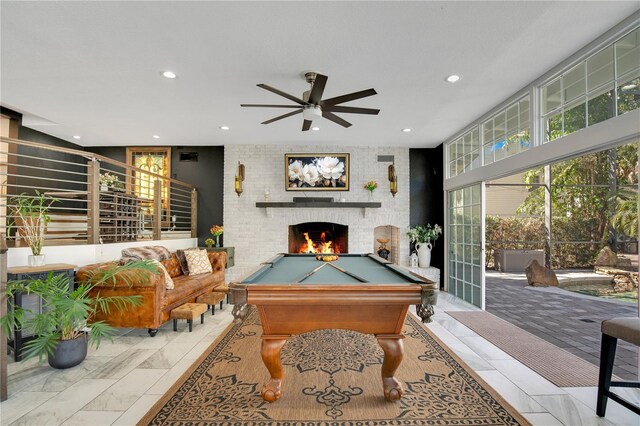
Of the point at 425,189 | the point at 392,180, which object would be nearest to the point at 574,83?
the point at 392,180

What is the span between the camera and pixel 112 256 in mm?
4203

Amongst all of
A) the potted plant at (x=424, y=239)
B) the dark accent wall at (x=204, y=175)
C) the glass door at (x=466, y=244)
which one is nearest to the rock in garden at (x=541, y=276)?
the glass door at (x=466, y=244)

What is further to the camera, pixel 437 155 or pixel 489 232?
pixel 489 232

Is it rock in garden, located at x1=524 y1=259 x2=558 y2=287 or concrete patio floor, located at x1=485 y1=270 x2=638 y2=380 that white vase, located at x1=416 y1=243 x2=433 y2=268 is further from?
rock in garden, located at x1=524 y1=259 x2=558 y2=287

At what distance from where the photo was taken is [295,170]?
21.1ft

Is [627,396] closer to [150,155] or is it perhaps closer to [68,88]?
[68,88]

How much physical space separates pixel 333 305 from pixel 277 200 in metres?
4.57

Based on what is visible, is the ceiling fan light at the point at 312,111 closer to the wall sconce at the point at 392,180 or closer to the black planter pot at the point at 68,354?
the black planter pot at the point at 68,354

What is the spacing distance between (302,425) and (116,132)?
18.6 ft

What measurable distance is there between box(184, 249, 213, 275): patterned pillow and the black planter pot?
2.15 metres

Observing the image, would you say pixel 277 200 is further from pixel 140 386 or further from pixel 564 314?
pixel 564 314

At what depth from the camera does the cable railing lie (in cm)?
392

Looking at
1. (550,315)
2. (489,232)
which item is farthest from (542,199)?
(550,315)

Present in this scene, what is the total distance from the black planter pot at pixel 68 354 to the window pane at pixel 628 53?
5.22 metres
